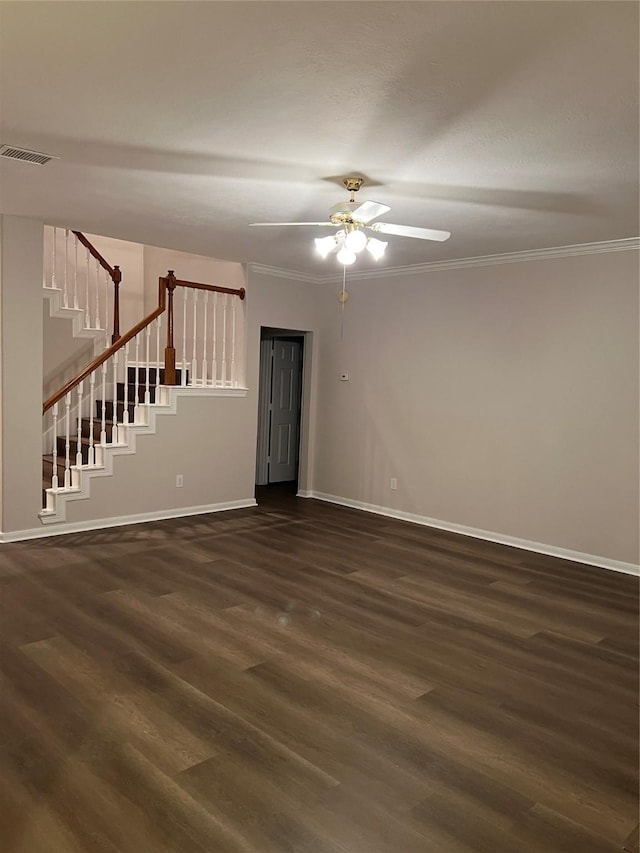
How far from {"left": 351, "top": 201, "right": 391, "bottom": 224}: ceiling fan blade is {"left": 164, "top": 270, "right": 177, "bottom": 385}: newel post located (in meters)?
2.95

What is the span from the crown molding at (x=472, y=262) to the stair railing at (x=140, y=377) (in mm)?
777

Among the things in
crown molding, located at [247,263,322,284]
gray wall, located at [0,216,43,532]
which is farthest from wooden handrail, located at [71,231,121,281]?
gray wall, located at [0,216,43,532]

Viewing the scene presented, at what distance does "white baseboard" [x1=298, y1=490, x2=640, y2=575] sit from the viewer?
5422 millimetres

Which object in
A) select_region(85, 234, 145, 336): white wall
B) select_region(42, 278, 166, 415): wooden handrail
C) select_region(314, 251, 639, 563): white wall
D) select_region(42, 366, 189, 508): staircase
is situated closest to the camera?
select_region(314, 251, 639, 563): white wall

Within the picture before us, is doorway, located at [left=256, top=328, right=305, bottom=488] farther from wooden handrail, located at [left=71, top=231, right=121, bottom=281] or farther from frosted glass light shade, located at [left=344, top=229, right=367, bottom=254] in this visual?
frosted glass light shade, located at [left=344, top=229, right=367, bottom=254]

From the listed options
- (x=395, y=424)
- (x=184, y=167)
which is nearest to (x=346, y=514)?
(x=395, y=424)

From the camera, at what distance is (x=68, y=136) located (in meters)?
3.34

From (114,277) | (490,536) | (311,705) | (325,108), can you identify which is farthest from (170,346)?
(311,705)

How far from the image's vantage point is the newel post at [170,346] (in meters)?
6.27

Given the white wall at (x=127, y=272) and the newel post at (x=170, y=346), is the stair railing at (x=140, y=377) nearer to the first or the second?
the newel post at (x=170, y=346)

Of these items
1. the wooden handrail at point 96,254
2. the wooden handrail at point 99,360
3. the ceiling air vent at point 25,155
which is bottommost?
the wooden handrail at point 99,360

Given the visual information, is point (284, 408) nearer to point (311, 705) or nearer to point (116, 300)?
point (116, 300)

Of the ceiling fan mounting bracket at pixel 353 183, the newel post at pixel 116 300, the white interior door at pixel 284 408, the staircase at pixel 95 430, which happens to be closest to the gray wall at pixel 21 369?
the staircase at pixel 95 430

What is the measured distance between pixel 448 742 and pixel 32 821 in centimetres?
166
